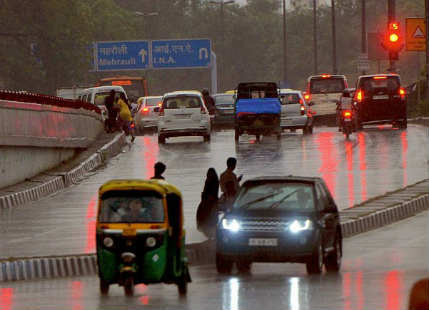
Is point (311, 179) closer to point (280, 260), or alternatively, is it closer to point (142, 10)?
point (280, 260)

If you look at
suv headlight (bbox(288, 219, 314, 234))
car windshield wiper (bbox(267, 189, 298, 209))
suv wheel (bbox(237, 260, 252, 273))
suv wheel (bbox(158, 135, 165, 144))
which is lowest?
suv wheel (bbox(237, 260, 252, 273))

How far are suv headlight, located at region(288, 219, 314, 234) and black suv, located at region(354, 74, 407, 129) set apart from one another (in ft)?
100

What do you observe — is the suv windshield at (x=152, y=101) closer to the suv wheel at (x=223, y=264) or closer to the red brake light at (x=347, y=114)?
the red brake light at (x=347, y=114)

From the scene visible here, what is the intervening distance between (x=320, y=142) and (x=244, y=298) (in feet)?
96.7

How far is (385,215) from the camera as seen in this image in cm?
2477

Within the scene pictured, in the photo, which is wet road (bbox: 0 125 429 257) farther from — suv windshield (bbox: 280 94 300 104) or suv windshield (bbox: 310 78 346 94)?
suv windshield (bbox: 310 78 346 94)

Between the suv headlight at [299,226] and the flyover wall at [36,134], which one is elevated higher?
the flyover wall at [36,134]

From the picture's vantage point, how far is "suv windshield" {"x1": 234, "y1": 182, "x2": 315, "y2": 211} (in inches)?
726

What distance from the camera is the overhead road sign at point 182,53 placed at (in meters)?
98.5

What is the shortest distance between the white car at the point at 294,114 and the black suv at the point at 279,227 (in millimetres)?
30448

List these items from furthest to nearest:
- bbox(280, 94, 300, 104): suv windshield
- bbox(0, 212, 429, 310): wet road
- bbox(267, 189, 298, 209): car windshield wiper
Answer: bbox(280, 94, 300, 104): suv windshield < bbox(267, 189, 298, 209): car windshield wiper < bbox(0, 212, 429, 310): wet road

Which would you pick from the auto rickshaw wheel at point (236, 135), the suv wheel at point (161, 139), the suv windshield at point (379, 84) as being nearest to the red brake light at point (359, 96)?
the suv windshield at point (379, 84)

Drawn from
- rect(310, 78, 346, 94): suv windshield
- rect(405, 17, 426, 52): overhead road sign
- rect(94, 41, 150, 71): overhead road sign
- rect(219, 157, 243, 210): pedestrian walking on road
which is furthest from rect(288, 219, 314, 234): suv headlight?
rect(94, 41, 150, 71): overhead road sign

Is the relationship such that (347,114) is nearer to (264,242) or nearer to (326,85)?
(326,85)
